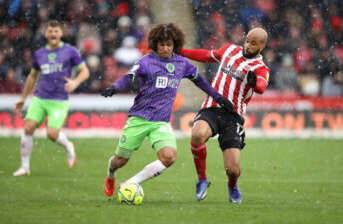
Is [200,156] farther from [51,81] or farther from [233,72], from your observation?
[51,81]

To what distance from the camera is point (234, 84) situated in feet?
38.3

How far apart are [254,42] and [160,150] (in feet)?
5.36

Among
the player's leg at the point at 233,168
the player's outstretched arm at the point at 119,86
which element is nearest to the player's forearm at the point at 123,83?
the player's outstretched arm at the point at 119,86

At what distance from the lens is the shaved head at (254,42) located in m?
11.5

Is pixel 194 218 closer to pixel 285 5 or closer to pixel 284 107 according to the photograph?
pixel 284 107

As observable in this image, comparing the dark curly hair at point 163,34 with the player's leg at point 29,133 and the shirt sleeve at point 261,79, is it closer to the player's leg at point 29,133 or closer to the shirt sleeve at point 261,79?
the shirt sleeve at point 261,79

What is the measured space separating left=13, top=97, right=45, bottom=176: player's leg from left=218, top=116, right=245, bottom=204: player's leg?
4.06 meters

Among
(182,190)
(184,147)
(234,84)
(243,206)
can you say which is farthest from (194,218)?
(184,147)

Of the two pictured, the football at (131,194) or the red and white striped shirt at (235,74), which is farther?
the red and white striped shirt at (235,74)

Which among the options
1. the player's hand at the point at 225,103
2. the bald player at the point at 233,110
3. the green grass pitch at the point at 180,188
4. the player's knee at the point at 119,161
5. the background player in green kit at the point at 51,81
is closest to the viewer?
the green grass pitch at the point at 180,188

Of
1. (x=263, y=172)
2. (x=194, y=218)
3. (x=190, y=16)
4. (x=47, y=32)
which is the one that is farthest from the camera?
(x=190, y=16)

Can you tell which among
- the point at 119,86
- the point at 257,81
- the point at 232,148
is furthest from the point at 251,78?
the point at 119,86

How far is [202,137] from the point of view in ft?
38.0

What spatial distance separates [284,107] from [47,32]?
9.79 m
